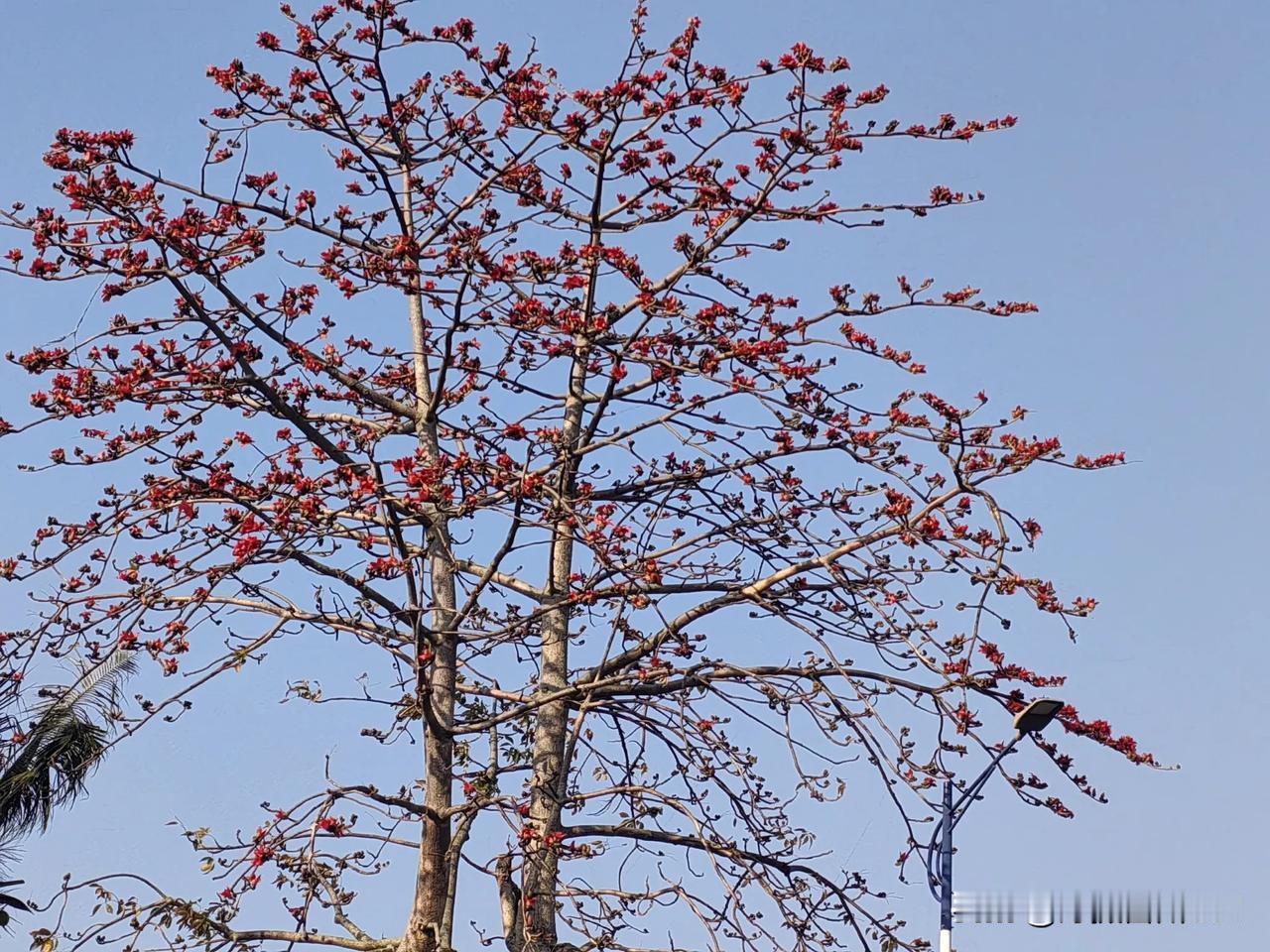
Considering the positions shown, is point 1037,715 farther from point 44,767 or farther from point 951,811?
point 44,767

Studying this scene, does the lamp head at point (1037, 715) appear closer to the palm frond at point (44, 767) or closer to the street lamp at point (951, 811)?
the street lamp at point (951, 811)

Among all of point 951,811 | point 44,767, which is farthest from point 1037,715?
point 44,767

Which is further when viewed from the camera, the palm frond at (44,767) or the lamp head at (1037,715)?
the palm frond at (44,767)

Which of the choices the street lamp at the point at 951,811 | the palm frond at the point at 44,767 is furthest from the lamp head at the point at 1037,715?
the palm frond at the point at 44,767

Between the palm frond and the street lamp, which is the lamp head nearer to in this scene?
the street lamp

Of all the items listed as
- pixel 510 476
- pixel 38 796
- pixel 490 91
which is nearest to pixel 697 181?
pixel 490 91

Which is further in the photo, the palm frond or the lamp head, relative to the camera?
the palm frond

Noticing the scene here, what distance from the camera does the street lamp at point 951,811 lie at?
7703mm

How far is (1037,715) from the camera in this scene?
7.71 meters

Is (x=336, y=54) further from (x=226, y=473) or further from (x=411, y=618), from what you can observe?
(x=411, y=618)

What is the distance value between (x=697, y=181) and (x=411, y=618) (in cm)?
268

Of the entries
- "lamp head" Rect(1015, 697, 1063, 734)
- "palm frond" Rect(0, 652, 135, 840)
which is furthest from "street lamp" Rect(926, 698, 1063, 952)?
"palm frond" Rect(0, 652, 135, 840)

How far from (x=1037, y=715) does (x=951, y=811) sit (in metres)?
0.72

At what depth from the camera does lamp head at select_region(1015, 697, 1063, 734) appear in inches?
302
